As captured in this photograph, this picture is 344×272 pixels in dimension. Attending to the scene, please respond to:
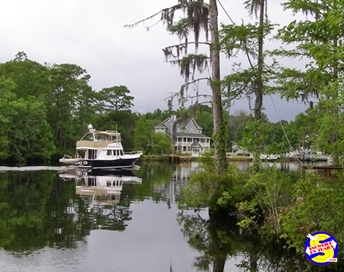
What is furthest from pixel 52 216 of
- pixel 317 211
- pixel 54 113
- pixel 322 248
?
pixel 54 113

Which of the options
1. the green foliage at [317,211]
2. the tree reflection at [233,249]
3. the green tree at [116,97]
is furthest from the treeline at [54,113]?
the green foliage at [317,211]

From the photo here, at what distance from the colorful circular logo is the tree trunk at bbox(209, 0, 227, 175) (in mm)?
8869

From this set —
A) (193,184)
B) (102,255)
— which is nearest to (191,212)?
(193,184)

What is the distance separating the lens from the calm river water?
938 cm

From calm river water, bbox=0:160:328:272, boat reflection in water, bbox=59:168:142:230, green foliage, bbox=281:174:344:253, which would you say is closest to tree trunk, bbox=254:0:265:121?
calm river water, bbox=0:160:328:272

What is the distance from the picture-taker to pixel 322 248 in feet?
18.2

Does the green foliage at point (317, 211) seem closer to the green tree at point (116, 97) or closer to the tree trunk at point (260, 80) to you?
the tree trunk at point (260, 80)

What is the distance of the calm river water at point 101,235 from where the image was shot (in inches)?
369

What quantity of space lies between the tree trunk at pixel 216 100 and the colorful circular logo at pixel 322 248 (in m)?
8.87

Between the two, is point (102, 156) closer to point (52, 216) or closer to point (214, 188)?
point (52, 216)

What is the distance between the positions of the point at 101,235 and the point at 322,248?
291 inches

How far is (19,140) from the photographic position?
5009 cm

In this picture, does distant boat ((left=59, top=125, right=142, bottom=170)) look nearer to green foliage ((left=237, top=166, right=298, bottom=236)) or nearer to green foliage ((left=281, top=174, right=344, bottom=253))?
green foliage ((left=237, top=166, right=298, bottom=236))

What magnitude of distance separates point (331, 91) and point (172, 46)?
9.04 meters
